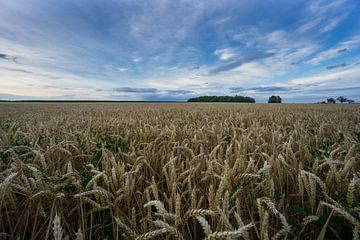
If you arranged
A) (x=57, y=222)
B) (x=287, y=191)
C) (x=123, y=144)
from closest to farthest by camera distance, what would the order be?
(x=57, y=222) < (x=287, y=191) < (x=123, y=144)

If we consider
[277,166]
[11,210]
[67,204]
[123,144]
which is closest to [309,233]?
[277,166]

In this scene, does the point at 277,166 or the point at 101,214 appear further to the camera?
the point at 277,166

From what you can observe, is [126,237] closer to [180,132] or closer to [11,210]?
[11,210]

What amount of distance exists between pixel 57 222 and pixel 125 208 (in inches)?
22.8

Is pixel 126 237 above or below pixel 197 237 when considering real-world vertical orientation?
above

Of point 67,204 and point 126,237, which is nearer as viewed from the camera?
point 126,237

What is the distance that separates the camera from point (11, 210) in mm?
1351

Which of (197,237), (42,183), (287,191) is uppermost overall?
(42,183)

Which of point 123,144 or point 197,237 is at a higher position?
point 123,144

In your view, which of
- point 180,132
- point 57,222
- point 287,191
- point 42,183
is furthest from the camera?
point 180,132

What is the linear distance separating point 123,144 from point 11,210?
138 cm

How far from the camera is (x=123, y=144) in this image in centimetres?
266

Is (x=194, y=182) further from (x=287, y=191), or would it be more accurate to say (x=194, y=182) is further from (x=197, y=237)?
(x=287, y=191)

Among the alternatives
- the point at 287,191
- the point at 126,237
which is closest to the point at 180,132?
the point at 287,191
